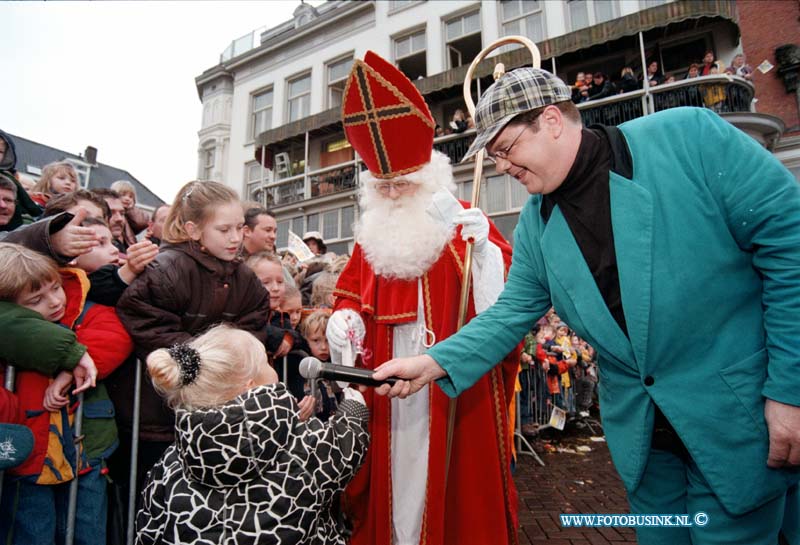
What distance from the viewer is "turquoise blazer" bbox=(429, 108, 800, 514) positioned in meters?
1.22

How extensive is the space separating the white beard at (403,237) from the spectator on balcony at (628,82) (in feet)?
34.8

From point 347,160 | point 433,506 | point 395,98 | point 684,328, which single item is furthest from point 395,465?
point 347,160

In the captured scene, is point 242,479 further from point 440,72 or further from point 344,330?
point 440,72

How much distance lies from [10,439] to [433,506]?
1670 mm

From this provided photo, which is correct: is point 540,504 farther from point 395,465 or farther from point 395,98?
point 395,98

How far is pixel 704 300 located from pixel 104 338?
2.29 metres

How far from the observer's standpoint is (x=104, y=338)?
2.05 metres

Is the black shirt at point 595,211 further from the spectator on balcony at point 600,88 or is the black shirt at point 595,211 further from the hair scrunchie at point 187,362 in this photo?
the spectator on balcony at point 600,88

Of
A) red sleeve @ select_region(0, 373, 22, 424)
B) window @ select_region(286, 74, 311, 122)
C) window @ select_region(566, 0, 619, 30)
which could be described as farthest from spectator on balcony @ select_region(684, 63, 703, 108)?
window @ select_region(286, 74, 311, 122)

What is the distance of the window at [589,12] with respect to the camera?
41.9 ft

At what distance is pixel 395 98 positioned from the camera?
263cm

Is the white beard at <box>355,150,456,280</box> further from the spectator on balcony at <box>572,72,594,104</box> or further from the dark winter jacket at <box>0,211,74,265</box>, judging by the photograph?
the spectator on balcony at <box>572,72,594,104</box>

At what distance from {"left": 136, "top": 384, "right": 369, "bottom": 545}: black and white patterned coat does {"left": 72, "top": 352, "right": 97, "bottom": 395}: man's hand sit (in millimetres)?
540

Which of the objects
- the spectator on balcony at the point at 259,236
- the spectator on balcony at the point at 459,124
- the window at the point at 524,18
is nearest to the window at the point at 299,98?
the spectator on balcony at the point at 459,124
